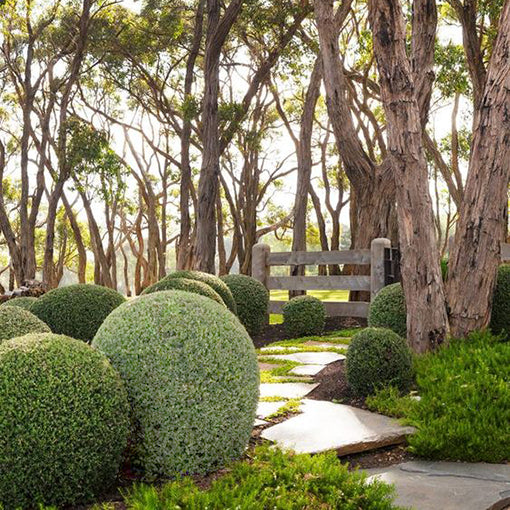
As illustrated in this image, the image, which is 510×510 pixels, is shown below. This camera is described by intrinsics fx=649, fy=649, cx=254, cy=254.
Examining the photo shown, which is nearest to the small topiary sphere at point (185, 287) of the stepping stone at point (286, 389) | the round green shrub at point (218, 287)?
the round green shrub at point (218, 287)

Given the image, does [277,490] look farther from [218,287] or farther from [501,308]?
[218,287]

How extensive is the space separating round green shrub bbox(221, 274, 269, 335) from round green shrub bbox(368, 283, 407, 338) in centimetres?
320

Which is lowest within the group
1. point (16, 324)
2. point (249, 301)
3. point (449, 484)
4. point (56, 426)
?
point (449, 484)

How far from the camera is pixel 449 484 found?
4191mm

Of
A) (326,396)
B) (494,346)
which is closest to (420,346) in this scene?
(494,346)

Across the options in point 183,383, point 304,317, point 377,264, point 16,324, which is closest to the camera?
point 183,383

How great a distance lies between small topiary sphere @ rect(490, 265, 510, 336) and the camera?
284 inches

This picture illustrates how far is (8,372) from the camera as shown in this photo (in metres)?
3.46

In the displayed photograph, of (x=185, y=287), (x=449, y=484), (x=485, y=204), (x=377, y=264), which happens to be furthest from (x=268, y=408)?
(x=377, y=264)

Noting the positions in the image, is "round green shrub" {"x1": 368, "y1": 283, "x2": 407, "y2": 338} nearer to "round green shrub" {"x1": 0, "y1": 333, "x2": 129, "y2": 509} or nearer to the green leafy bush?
the green leafy bush

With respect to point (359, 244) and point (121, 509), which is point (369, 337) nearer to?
point (121, 509)

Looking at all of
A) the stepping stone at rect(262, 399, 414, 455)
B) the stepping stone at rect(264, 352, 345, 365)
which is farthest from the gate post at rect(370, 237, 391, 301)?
the stepping stone at rect(262, 399, 414, 455)

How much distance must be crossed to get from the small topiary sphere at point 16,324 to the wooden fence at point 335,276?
7.16 m

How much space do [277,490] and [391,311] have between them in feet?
13.8
